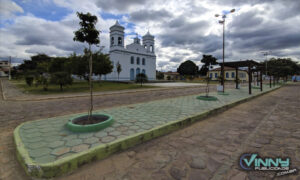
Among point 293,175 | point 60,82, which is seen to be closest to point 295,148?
point 293,175

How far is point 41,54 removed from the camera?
49344 mm

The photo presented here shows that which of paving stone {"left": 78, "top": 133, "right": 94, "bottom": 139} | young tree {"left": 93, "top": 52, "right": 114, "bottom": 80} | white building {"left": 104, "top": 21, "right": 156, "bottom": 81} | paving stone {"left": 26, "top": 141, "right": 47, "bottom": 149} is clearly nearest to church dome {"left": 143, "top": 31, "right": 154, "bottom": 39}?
white building {"left": 104, "top": 21, "right": 156, "bottom": 81}

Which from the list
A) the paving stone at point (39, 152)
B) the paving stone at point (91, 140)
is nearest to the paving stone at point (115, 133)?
the paving stone at point (91, 140)

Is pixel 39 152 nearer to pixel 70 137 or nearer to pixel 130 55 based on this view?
pixel 70 137

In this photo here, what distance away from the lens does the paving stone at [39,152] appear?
82.8 inches

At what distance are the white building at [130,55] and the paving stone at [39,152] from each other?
30.6 metres

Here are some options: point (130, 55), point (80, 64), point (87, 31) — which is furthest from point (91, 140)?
point (130, 55)

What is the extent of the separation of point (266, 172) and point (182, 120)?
2048 millimetres

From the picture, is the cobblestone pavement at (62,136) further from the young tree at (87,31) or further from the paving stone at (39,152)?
the young tree at (87,31)

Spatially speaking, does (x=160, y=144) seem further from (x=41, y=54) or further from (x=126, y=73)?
(x=41, y=54)

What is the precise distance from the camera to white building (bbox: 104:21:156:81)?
31633mm

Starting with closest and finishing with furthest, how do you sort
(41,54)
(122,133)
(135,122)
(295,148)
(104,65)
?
(295,148) → (122,133) → (135,122) → (104,65) → (41,54)

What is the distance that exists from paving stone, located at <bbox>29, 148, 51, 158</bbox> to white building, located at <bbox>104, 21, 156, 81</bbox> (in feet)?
100

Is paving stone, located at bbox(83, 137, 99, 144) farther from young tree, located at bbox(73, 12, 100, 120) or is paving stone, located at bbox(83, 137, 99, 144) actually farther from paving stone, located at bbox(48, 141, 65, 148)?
young tree, located at bbox(73, 12, 100, 120)
